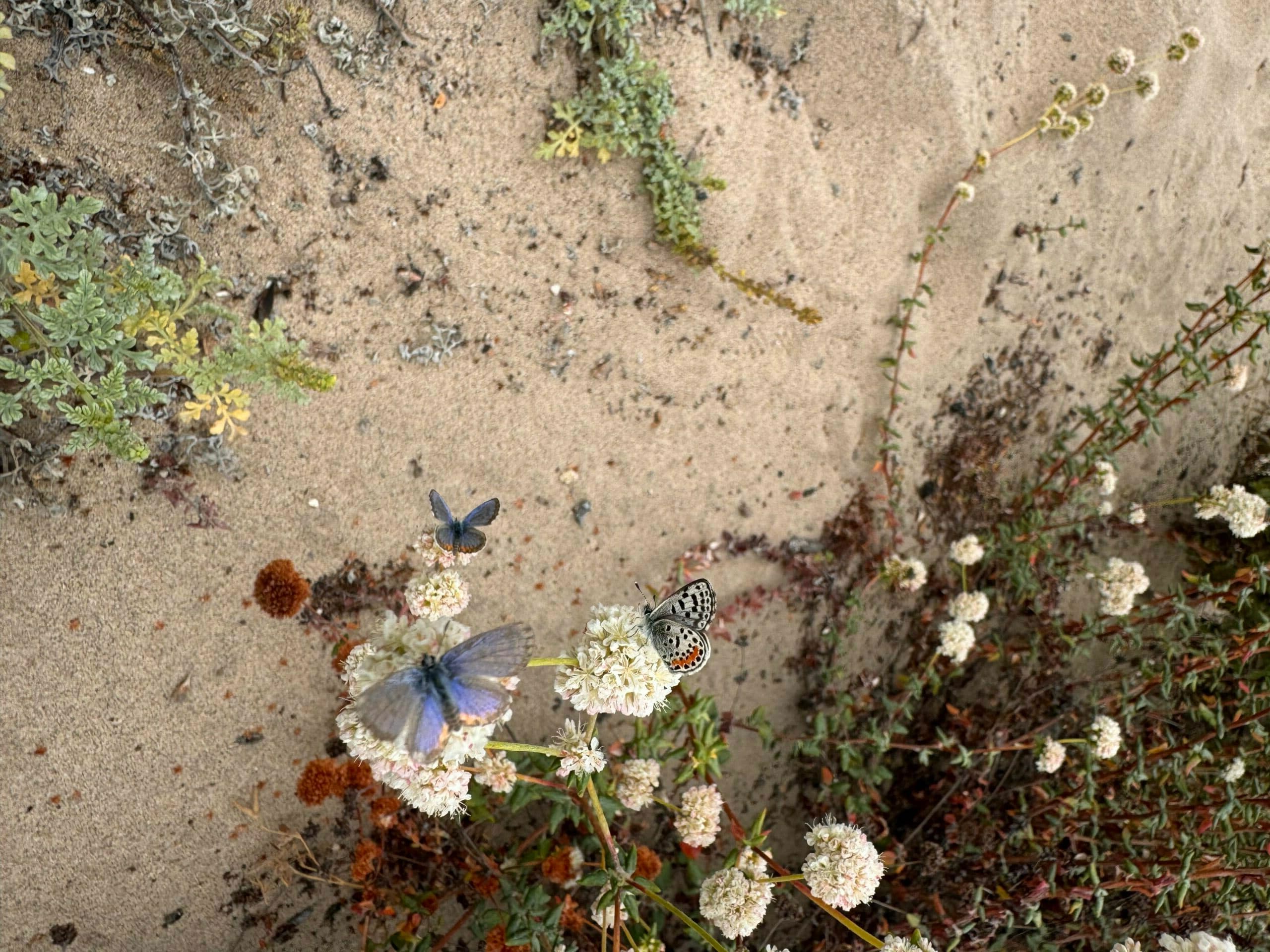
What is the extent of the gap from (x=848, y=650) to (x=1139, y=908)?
5.02 feet

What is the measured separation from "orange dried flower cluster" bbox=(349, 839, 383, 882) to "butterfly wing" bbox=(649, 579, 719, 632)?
171 centimetres

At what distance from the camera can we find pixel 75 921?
2959 mm

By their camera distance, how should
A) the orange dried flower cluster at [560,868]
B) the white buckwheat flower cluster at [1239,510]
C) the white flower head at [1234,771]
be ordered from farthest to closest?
1. the white buckwheat flower cluster at [1239,510]
2. the white flower head at [1234,771]
3. the orange dried flower cluster at [560,868]

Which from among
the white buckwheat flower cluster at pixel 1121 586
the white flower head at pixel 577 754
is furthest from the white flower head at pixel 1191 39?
the white flower head at pixel 577 754

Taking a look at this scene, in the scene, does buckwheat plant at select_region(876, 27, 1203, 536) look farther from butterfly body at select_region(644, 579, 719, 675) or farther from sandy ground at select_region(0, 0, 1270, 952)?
butterfly body at select_region(644, 579, 719, 675)

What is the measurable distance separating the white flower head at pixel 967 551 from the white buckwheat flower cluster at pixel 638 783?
1.89 metres

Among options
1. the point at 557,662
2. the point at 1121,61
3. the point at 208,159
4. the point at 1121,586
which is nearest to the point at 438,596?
the point at 557,662

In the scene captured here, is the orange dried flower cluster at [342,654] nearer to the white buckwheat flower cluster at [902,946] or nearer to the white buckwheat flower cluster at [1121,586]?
the white buckwheat flower cluster at [902,946]

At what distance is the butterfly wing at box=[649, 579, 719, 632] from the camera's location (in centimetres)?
215

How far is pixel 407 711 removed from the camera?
5.20 feet

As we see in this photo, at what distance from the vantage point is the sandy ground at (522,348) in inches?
116

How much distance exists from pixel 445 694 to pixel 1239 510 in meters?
3.74

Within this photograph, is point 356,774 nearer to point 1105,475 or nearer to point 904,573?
point 904,573

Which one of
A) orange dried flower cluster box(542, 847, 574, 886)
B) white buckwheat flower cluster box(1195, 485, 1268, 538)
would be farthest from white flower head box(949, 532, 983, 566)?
orange dried flower cluster box(542, 847, 574, 886)
